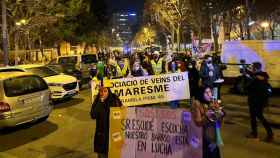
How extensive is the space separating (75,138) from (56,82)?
667 cm

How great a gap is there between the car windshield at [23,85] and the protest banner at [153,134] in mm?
4943

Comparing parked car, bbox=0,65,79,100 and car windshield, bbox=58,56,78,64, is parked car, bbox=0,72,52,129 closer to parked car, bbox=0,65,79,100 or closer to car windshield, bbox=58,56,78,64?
parked car, bbox=0,65,79,100

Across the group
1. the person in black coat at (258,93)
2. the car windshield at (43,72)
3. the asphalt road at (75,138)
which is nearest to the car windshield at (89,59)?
the car windshield at (43,72)

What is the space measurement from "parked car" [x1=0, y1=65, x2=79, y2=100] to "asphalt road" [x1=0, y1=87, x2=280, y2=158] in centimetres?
168

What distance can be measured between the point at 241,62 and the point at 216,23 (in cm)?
2991

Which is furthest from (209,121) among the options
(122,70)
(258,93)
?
(122,70)

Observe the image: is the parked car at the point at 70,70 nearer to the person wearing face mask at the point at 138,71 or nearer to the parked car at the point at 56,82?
the parked car at the point at 56,82

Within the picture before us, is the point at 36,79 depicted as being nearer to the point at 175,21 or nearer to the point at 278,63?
the point at 278,63

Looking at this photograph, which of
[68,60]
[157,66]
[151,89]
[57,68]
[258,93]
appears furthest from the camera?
[68,60]

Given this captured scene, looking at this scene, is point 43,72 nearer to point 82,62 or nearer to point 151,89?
point 82,62

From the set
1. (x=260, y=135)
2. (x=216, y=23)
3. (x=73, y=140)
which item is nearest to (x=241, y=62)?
(x=260, y=135)

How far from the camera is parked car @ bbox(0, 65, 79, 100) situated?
17297 millimetres

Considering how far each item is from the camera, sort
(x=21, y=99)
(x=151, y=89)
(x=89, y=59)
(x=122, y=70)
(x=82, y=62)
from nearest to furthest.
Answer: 1. (x=151, y=89)
2. (x=21, y=99)
3. (x=122, y=70)
4. (x=82, y=62)
5. (x=89, y=59)

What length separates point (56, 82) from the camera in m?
17.4
